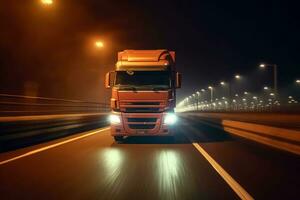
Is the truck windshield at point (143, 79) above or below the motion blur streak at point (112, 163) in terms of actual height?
above

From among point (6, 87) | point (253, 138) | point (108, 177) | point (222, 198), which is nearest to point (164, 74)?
point (253, 138)

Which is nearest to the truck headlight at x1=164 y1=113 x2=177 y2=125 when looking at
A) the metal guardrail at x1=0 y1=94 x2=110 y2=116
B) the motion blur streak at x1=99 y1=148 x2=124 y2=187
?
the motion blur streak at x1=99 y1=148 x2=124 y2=187

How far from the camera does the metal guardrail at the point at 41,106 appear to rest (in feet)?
89.0

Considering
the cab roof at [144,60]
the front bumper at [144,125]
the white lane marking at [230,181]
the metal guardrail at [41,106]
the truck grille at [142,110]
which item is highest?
the cab roof at [144,60]

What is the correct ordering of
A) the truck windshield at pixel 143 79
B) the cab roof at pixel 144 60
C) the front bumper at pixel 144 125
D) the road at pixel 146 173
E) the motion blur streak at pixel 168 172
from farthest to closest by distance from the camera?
the cab roof at pixel 144 60, the truck windshield at pixel 143 79, the front bumper at pixel 144 125, the motion blur streak at pixel 168 172, the road at pixel 146 173

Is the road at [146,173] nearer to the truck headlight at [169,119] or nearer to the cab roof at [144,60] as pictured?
the truck headlight at [169,119]

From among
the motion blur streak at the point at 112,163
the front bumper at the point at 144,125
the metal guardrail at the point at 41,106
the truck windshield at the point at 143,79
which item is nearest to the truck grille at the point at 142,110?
the front bumper at the point at 144,125

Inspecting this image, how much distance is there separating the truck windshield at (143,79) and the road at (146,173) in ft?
8.91

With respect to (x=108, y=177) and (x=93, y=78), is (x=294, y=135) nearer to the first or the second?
(x=108, y=177)

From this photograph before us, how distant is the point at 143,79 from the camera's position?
17.4 m

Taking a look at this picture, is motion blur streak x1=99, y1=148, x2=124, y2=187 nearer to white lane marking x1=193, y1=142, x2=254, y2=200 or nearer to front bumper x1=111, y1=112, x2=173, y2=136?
front bumper x1=111, y1=112, x2=173, y2=136

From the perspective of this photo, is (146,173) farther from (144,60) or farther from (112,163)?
(144,60)

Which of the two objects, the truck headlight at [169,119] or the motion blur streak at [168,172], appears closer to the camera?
the motion blur streak at [168,172]

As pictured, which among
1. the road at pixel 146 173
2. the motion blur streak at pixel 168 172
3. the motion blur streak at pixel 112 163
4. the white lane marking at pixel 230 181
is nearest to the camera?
the white lane marking at pixel 230 181
